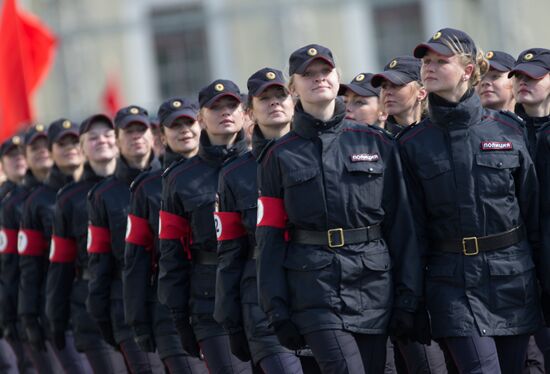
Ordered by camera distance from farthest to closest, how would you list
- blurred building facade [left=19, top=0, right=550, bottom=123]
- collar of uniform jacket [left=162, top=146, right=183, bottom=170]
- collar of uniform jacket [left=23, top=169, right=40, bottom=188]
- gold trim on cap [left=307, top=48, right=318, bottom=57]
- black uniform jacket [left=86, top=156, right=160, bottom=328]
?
blurred building facade [left=19, top=0, right=550, bottom=123] < collar of uniform jacket [left=23, top=169, right=40, bottom=188] < black uniform jacket [left=86, top=156, right=160, bottom=328] < collar of uniform jacket [left=162, top=146, right=183, bottom=170] < gold trim on cap [left=307, top=48, right=318, bottom=57]

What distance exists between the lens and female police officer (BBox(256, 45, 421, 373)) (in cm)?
880

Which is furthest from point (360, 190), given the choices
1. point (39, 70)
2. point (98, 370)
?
point (39, 70)

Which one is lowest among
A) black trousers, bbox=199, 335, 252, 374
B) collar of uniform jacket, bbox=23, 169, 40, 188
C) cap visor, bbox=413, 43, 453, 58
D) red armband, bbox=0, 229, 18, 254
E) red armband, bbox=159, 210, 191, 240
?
black trousers, bbox=199, 335, 252, 374

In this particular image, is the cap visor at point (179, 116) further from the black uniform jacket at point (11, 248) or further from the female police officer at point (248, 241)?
the black uniform jacket at point (11, 248)

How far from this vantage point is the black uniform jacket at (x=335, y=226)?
28.9 ft

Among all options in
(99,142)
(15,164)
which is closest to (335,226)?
(99,142)

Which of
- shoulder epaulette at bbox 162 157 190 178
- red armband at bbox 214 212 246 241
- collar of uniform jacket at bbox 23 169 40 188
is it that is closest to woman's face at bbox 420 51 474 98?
red armband at bbox 214 212 246 241

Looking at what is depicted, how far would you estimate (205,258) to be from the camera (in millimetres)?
10609

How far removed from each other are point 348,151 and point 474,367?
131 cm

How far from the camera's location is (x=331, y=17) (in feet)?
115

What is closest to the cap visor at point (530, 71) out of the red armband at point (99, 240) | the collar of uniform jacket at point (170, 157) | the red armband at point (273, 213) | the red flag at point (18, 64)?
the red armband at point (273, 213)

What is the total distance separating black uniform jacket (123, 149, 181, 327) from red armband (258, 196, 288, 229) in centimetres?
222

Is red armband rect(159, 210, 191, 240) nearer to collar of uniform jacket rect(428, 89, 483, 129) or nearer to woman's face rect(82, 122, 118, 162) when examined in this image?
woman's face rect(82, 122, 118, 162)

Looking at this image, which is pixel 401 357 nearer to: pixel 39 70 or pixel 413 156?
pixel 413 156
